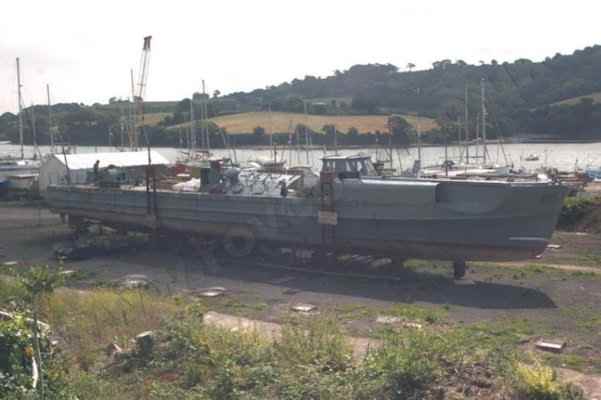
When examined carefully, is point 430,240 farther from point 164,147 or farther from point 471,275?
point 164,147

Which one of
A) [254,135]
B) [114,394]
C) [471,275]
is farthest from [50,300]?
[254,135]

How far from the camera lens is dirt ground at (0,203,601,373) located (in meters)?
13.0

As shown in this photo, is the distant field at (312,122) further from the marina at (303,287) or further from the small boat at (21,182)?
the marina at (303,287)

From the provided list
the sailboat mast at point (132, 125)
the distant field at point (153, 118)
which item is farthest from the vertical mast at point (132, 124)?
the distant field at point (153, 118)

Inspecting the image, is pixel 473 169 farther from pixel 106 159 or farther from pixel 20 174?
pixel 20 174

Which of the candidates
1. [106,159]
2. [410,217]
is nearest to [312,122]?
[106,159]

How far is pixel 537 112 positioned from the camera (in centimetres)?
9056

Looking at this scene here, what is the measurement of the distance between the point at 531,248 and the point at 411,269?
3.58 m

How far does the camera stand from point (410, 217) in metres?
17.7

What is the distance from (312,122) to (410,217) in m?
70.5

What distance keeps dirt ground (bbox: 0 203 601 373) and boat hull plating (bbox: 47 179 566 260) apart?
0.84 m

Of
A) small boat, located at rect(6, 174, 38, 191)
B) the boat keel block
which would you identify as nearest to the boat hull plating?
the boat keel block

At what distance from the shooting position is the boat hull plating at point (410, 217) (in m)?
16.4

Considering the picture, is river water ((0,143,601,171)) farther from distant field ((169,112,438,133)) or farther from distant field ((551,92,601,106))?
Result: distant field ((551,92,601,106))
